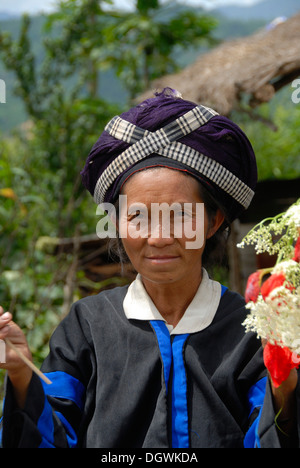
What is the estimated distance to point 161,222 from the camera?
1.34 metres

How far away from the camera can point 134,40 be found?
780 cm

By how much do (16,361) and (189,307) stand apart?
51 centimetres

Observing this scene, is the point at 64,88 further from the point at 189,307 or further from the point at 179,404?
the point at 179,404

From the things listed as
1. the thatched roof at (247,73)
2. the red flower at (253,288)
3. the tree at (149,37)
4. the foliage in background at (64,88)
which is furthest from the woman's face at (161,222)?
the tree at (149,37)

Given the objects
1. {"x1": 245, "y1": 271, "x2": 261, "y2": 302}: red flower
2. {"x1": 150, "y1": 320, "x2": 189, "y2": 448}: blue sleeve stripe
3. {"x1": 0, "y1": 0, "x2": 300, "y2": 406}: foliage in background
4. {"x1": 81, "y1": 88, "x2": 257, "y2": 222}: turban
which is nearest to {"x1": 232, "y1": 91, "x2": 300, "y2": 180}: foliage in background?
{"x1": 0, "y1": 0, "x2": 300, "y2": 406}: foliage in background

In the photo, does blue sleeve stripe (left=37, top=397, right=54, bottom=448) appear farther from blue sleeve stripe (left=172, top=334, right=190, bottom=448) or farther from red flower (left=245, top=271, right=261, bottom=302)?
red flower (left=245, top=271, right=261, bottom=302)

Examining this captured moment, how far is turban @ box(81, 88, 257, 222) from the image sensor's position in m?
1.38

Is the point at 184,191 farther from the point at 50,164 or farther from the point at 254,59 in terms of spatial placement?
the point at 50,164

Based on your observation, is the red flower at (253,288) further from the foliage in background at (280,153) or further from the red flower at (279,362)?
the foliage in background at (280,153)

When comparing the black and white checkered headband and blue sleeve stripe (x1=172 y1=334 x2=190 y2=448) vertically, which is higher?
the black and white checkered headband

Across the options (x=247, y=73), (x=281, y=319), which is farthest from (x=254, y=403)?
(x=247, y=73)
